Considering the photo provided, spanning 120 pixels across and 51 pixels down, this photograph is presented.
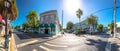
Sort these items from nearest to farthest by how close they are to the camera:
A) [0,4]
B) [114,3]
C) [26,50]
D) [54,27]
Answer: [26,50], [114,3], [0,4], [54,27]

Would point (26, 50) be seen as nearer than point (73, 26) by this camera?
Yes

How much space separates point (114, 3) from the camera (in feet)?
99.7

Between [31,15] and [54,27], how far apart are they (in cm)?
1887

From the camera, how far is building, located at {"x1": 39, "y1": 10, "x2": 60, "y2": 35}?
1677 inches

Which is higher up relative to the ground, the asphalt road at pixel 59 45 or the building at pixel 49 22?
the building at pixel 49 22

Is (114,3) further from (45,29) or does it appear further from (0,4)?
(0,4)

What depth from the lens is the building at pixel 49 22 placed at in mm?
42594

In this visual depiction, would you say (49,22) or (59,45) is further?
(49,22)

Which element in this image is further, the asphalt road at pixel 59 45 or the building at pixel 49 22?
the building at pixel 49 22

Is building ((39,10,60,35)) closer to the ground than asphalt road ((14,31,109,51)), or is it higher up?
higher up

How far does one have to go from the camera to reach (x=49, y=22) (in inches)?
1727

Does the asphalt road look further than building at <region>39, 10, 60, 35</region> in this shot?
No

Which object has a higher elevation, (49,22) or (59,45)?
(49,22)

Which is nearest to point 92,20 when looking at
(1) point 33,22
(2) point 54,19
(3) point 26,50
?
(2) point 54,19
